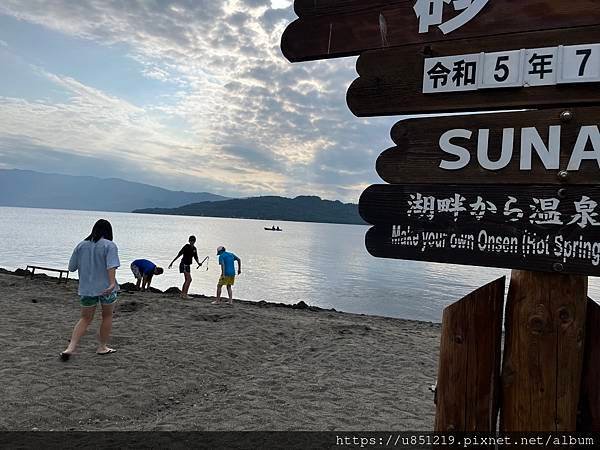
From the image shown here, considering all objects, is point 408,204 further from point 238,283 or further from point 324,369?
point 238,283

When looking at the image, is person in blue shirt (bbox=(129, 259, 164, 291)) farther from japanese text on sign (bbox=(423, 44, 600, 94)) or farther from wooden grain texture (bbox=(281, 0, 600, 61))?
japanese text on sign (bbox=(423, 44, 600, 94))

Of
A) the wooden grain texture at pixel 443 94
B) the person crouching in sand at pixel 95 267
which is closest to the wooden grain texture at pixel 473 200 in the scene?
the wooden grain texture at pixel 443 94

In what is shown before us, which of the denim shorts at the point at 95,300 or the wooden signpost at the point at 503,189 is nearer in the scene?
the wooden signpost at the point at 503,189

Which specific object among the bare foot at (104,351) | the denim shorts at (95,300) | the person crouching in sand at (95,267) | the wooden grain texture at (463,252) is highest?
the wooden grain texture at (463,252)

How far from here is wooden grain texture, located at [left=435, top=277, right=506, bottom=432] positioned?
7.48 ft

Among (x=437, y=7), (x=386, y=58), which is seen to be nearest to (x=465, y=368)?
(x=386, y=58)

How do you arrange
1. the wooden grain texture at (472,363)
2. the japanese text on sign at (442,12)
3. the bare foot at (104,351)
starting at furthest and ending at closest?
the bare foot at (104,351) → the japanese text on sign at (442,12) → the wooden grain texture at (472,363)

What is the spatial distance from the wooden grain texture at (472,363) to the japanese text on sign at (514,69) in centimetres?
104

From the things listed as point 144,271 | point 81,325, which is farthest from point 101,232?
point 144,271

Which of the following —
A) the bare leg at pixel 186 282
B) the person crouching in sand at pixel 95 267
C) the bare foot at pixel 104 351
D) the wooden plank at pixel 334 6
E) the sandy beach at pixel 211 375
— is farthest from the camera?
the bare leg at pixel 186 282

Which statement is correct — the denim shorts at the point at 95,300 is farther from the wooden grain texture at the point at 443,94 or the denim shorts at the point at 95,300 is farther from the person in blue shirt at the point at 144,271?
the person in blue shirt at the point at 144,271

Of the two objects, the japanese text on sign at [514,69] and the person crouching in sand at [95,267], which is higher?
the japanese text on sign at [514,69]

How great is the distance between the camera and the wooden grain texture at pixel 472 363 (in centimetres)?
228

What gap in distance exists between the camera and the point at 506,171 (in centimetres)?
221
